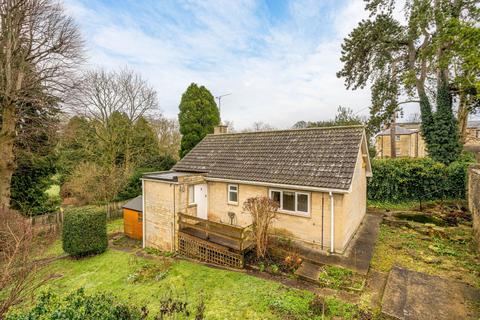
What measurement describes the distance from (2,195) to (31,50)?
27.9 ft

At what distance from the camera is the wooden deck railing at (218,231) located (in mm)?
9227

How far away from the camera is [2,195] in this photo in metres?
12.9

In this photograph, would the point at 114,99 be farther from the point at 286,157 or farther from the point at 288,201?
the point at 288,201

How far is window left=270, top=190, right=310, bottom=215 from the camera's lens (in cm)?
1033

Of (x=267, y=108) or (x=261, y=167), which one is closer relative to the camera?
(x=261, y=167)

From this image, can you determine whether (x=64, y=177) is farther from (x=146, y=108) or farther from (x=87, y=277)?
(x=87, y=277)

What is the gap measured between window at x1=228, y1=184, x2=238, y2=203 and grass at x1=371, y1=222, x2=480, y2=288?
690 centimetres

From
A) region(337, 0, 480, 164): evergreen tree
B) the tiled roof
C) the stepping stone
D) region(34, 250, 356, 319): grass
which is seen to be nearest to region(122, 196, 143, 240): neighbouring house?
region(34, 250, 356, 319): grass

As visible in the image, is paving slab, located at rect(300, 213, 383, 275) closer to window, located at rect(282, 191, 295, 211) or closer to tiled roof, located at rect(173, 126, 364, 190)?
window, located at rect(282, 191, 295, 211)

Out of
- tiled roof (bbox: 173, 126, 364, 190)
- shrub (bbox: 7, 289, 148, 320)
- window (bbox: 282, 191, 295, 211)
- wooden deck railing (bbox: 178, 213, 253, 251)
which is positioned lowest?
wooden deck railing (bbox: 178, 213, 253, 251)

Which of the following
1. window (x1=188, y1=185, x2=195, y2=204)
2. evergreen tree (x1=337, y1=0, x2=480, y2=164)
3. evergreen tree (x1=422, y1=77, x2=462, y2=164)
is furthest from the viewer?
evergreen tree (x1=422, y1=77, x2=462, y2=164)

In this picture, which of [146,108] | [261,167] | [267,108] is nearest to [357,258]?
[261,167]

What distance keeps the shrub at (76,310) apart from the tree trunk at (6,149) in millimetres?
12244

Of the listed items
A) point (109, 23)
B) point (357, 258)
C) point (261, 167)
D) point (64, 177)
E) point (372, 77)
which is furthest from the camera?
point (64, 177)
